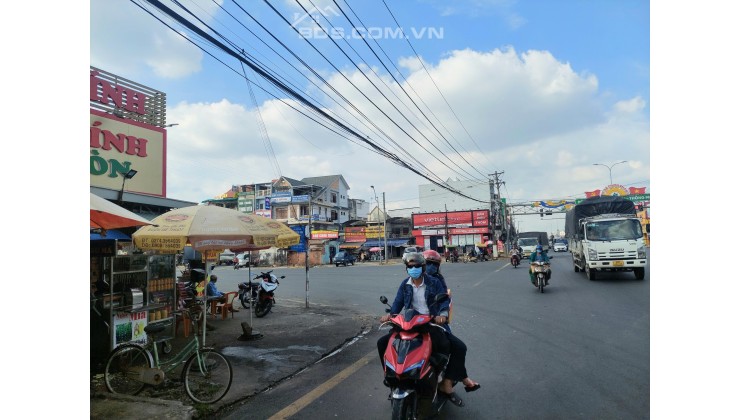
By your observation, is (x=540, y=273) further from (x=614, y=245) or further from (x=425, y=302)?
(x=425, y=302)

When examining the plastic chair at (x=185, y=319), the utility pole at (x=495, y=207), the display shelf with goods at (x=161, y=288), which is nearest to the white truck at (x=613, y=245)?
the plastic chair at (x=185, y=319)

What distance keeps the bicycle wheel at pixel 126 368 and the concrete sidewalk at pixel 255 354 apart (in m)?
0.14

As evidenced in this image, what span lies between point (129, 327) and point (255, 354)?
199 cm

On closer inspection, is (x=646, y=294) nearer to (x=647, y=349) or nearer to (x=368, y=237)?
(x=647, y=349)

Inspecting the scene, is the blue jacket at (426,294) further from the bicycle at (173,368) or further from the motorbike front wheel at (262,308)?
the motorbike front wheel at (262,308)

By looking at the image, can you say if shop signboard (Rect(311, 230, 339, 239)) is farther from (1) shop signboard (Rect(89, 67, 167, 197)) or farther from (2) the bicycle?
(2) the bicycle

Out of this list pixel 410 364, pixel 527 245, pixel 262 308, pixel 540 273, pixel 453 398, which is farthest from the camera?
pixel 527 245

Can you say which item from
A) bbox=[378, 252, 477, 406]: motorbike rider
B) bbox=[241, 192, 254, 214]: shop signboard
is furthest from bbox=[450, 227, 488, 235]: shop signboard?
bbox=[378, 252, 477, 406]: motorbike rider

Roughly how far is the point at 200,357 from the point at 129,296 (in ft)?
8.83

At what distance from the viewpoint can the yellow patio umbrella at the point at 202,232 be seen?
241 inches

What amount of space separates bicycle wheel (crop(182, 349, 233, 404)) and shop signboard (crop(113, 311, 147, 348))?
2.17 metres

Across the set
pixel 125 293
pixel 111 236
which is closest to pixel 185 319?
pixel 125 293

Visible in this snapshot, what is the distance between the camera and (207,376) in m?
5.18

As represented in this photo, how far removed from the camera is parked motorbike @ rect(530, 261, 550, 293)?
13.3 m
